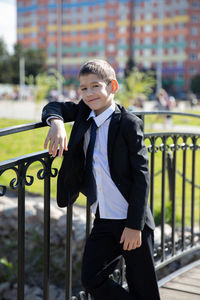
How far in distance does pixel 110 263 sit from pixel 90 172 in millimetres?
474

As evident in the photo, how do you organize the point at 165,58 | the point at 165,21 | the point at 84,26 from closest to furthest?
1. the point at 165,21
2. the point at 165,58
3. the point at 84,26

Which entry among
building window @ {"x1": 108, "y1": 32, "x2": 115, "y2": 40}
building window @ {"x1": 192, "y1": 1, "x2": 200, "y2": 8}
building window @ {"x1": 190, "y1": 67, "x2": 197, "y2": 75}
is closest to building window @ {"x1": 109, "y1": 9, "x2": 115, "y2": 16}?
building window @ {"x1": 108, "y1": 32, "x2": 115, "y2": 40}

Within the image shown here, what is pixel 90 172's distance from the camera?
217cm

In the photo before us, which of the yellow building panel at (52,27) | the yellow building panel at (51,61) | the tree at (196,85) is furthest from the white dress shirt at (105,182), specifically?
the yellow building panel at (52,27)

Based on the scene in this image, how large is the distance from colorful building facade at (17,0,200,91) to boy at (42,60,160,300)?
2900 inches

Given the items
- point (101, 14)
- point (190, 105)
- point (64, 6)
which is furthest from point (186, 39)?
point (190, 105)

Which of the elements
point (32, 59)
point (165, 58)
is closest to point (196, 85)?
point (165, 58)

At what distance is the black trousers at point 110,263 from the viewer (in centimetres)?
214

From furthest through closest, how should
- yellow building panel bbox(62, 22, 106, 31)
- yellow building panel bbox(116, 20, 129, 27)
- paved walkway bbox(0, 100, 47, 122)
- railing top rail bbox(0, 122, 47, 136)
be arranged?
1. yellow building panel bbox(62, 22, 106, 31)
2. yellow building panel bbox(116, 20, 129, 27)
3. paved walkway bbox(0, 100, 47, 122)
4. railing top rail bbox(0, 122, 47, 136)

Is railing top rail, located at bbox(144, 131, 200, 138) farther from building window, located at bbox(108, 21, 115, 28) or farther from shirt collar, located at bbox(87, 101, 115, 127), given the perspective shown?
building window, located at bbox(108, 21, 115, 28)

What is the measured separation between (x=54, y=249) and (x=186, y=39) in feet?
249

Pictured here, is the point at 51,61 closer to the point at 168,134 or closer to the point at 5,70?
the point at 5,70

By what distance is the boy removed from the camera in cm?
202

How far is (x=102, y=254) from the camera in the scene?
84.6 inches
